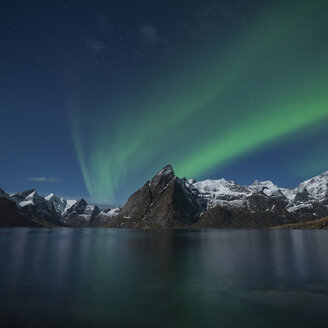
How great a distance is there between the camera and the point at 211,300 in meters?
25.6

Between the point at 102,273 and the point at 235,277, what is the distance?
20320mm

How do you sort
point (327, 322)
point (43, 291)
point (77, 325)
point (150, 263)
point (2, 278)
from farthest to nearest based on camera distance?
point (150, 263) < point (2, 278) < point (43, 291) < point (327, 322) < point (77, 325)

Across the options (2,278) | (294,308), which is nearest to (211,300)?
(294,308)

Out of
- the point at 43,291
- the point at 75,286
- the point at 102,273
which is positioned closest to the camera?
the point at 43,291

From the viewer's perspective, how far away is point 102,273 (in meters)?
39.5

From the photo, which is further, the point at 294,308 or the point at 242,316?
the point at 294,308

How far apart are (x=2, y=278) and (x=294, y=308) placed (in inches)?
1454

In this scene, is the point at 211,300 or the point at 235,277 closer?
the point at 211,300

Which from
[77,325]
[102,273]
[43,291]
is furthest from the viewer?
[102,273]

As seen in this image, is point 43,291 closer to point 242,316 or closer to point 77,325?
point 77,325

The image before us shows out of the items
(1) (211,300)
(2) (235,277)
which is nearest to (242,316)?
(1) (211,300)

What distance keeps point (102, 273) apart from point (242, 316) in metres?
24.9

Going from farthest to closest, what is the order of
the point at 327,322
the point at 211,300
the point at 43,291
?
1. the point at 43,291
2. the point at 211,300
3. the point at 327,322

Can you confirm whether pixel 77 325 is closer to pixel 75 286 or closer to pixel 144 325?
pixel 144 325
